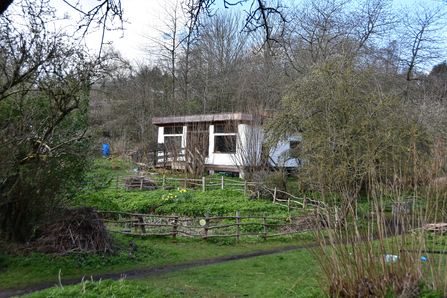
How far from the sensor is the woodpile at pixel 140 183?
53.8 feet

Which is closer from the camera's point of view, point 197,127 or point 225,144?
point 225,144

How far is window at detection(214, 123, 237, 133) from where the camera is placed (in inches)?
713

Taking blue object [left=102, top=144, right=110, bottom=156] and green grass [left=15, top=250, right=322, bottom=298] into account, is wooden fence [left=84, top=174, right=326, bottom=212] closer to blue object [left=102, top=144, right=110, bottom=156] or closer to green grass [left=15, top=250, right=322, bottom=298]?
green grass [left=15, top=250, right=322, bottom=298]

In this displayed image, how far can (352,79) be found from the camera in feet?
39.1

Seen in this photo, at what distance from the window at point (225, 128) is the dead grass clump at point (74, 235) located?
11.4 metres

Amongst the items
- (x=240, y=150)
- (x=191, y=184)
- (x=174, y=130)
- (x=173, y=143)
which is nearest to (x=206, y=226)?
(x=191, y=184)

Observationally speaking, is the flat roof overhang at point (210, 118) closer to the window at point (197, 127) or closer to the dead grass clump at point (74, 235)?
the window at point (197, 127)

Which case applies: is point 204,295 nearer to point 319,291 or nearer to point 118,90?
point 319,291

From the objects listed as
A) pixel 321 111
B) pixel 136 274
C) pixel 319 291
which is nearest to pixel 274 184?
pixel 321 111

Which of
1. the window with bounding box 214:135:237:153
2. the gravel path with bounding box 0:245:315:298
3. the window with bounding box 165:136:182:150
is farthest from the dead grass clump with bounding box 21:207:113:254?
the window with bounding box 165:136:182:150

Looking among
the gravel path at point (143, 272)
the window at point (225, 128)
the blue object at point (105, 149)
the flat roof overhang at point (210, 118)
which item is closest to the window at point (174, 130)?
the flat roof overhang at point (210, 118)

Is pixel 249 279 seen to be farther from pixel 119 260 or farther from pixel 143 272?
pixel 119 260

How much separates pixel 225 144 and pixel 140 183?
5.62 metres

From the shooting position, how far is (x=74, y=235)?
667cm
